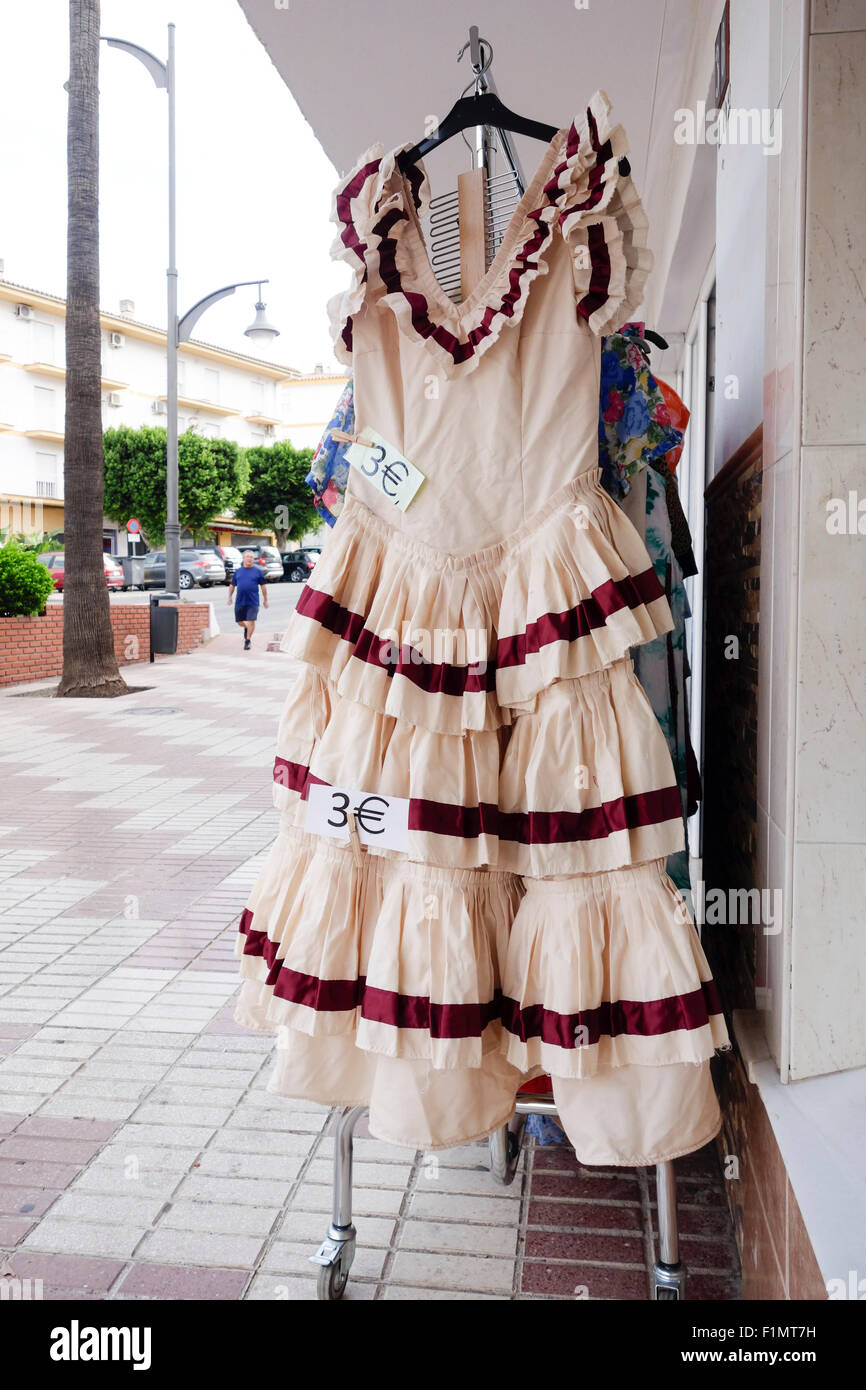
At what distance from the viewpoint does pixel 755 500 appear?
1.88m

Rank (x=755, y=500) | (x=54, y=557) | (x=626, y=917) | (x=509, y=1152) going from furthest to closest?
(x=54, y=557) → (x=509, y=1152) → (x=755, y=500) → (x=626, y=917)

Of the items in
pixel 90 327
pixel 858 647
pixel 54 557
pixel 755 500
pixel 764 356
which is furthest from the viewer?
pixel 54 557

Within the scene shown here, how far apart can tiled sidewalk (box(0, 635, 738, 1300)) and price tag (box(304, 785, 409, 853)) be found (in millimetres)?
845

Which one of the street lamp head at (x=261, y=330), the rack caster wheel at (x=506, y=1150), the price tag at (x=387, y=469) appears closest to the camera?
the price tag at (x=387, y=469)

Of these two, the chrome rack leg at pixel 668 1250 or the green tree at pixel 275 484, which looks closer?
the chrome rack leg at pixel 668 1250

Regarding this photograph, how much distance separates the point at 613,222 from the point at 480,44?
0.64 metres

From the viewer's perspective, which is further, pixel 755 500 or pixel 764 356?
pixel 755 500

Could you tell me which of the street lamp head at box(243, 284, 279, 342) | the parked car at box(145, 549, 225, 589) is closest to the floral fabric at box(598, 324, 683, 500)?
the street lamp head at box(243, 284, 279, 342)

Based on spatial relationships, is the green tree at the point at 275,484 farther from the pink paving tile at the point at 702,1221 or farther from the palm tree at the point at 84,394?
the pink paving tile at the point at 702,1221

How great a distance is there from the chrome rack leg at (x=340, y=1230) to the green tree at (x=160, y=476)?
32.0m

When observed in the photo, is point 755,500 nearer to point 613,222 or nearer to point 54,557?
point 613,222

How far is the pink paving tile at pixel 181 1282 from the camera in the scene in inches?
70.2

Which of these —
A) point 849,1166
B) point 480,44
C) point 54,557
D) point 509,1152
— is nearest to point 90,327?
point 480,44

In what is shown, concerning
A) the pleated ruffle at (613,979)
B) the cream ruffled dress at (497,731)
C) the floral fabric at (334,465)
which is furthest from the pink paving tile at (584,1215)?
the floral fabric at (334,465)
